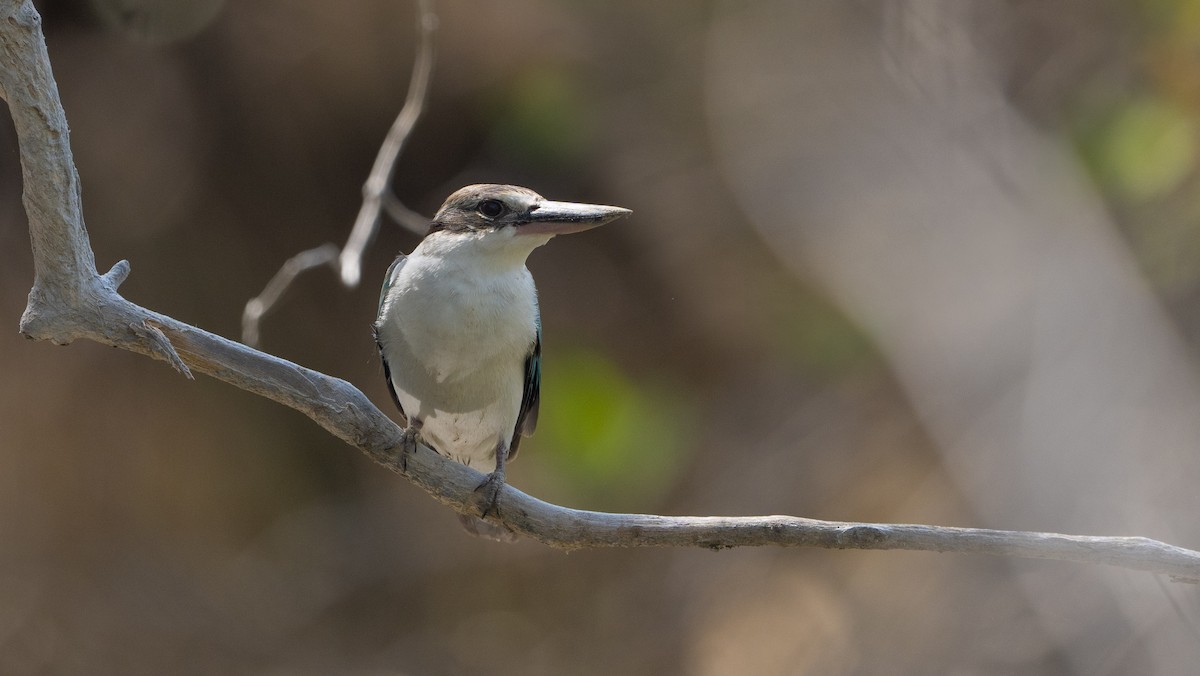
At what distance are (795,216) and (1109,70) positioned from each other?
194 centimetres

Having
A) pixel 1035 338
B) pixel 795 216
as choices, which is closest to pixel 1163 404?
pixel 1035 338

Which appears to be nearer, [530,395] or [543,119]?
[530,395]

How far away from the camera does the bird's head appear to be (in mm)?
3424

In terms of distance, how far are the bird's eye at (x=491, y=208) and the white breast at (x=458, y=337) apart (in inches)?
6.1

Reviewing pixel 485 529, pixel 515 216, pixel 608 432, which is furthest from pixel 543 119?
pixel 485 529

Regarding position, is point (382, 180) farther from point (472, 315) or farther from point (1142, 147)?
point (1142, 147)

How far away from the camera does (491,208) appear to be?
3.59 m

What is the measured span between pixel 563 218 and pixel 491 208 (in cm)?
30

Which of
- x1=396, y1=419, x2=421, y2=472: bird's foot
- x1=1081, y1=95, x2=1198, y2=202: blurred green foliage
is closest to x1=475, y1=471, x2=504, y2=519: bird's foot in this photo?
x1=396, y1=419, x2=421, y2=472: bird's foot

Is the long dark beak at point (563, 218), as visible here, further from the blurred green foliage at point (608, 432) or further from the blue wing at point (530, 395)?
the blurred green foliage at point (608, 432)

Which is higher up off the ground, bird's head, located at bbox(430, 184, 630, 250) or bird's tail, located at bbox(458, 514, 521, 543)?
bird's head, located at bbox(430, 184, 630, 250)

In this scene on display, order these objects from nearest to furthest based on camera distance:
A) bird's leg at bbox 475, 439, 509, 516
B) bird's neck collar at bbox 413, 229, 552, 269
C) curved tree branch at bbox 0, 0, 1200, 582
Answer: curved tree branch at bbox 0, 0, 1200, 582
bird's leg at bbox 475, 439, 509, 516
bird's neck collar at bbox 413, 229, 552, 269

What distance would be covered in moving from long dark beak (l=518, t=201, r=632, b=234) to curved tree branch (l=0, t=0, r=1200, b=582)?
99cm

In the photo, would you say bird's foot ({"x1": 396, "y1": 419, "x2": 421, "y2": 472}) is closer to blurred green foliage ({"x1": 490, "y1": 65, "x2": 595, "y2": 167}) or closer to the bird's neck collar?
the bird's neck collar
